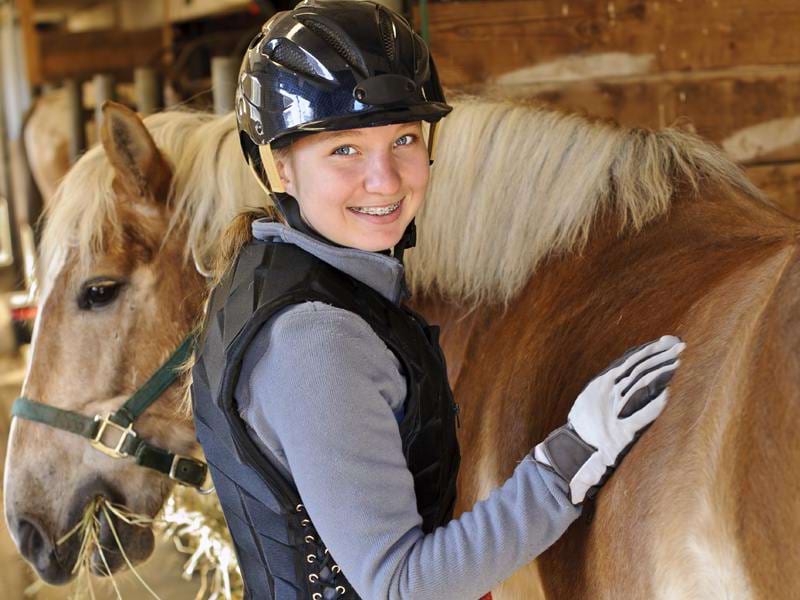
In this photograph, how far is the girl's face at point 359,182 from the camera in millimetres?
1284

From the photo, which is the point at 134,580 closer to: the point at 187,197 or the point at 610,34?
the point at 187,197

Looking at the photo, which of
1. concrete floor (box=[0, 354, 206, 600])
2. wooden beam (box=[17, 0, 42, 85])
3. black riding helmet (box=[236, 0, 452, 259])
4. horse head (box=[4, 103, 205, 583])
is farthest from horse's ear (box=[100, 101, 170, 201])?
wooden beam (box=[17, 0, 42, 85])

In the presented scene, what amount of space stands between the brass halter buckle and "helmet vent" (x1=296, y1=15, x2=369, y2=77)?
99 centimetres

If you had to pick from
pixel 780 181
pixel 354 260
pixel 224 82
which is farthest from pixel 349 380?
pixel 224 82

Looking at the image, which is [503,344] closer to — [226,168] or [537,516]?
[537,516]

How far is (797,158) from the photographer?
274 cm

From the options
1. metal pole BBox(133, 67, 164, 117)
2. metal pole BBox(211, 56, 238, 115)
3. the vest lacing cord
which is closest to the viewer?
the vest lacing cord

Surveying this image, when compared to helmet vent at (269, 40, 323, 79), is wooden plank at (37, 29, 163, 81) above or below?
below

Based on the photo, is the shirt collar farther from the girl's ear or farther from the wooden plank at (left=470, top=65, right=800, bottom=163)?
the wooden plank at (left=470, top=65, right=800, bottom=163)

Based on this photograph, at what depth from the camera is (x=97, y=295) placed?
2.00m

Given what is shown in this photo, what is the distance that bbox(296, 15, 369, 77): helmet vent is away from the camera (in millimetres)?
1313

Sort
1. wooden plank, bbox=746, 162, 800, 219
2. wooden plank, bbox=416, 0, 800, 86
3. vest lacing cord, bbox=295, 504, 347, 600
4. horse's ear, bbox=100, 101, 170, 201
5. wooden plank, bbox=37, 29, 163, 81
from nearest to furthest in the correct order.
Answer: vest lacing cord, bbox=295, 504, 347, 600, horse's ear, bbox=100, 101, 170, 201, wooden plank, bbox=416, 0, 800, 86, wooden plank, bbox=746, 162, 800, 219, wooden plank, bbox=37, 29, 163, 81

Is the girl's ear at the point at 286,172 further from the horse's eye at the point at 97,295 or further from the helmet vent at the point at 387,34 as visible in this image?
the horse's eye at the point at 97,295

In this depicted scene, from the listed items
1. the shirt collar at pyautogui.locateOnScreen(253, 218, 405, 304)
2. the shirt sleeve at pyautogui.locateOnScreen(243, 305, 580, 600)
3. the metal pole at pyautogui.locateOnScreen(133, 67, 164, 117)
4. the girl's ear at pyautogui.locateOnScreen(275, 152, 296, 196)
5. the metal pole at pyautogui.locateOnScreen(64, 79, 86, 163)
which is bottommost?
the metal pole at pyautogui.locateOnScreen(64, 79, 86, 163)
